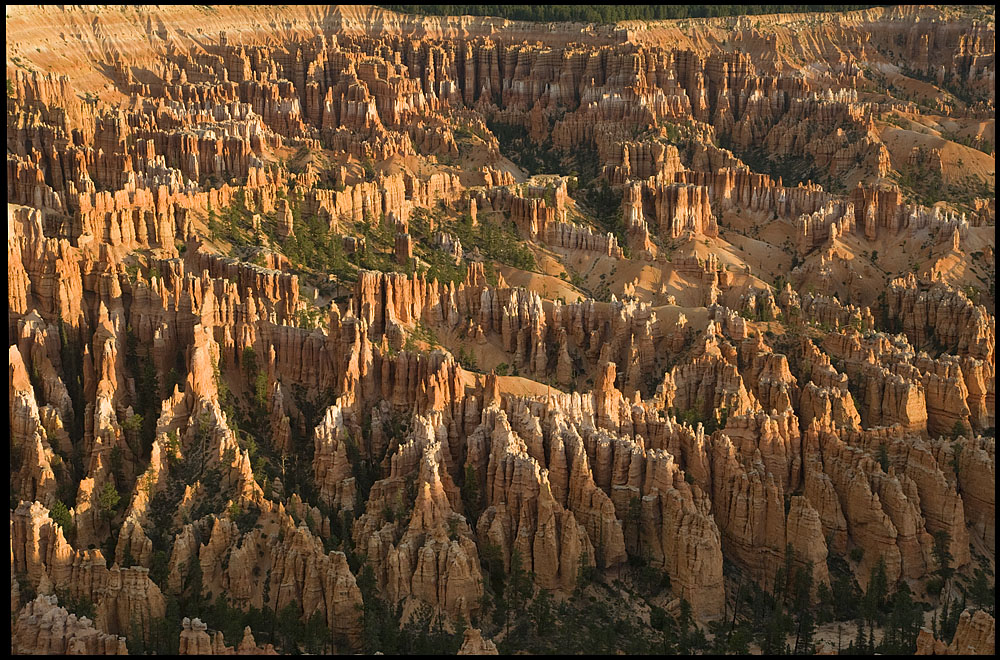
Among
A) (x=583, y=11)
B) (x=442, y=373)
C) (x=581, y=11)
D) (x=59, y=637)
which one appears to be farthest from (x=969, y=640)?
(x=581, y=11)

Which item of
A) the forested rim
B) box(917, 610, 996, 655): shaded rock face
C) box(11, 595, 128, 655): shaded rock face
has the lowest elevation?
box(11, 595, 128, 655): shaded rock face

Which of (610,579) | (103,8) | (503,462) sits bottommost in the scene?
(610,579)

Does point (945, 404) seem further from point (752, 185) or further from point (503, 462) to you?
point (752, 185)

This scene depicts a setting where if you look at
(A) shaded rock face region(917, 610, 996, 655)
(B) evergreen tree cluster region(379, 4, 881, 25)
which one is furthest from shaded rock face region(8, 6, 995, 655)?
(B) evergreen tree cluster region(379, 4, 881, 25)

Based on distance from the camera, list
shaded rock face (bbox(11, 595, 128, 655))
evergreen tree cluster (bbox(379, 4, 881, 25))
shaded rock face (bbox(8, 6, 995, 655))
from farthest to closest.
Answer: evergreen tree cluster (bbox(379, 4, 881, 25)) < shaded rock face (bbox(8, 6, 995, 655)) < shaded rock face (bbox(11, 595, 128, 655))

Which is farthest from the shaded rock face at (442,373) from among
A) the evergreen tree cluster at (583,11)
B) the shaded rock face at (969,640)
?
the evergreen tree cluster at (583,11)

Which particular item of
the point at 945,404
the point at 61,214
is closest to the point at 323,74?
the point at 61,214

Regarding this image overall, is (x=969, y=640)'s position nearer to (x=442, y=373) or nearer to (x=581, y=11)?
(x=442, y=373)

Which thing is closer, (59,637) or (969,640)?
(969,640)

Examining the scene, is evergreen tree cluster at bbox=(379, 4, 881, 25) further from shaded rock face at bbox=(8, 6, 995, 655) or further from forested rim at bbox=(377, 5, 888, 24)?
shaded rock face at bbox=(8, 6, 995, 655)
